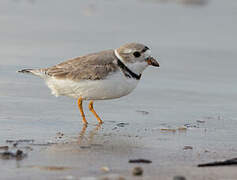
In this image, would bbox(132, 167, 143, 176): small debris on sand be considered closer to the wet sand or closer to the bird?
the wet sand

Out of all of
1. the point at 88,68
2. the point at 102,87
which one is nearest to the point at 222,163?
the point at 102,87

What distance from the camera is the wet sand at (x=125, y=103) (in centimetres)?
490

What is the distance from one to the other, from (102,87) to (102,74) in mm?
154

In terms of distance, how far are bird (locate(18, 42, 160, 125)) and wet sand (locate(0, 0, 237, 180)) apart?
355 millimetres

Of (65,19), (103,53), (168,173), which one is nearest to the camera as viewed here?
(168,173)

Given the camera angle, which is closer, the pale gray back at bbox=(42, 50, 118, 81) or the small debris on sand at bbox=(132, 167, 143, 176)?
the small debris on sand at bbox=(132, 167, 143, 176)

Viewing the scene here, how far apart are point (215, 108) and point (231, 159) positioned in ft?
8.63

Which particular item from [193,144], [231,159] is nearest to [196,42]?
[193,144]

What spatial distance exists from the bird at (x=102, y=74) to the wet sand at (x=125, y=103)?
1.16ft

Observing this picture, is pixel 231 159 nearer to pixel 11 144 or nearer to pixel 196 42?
pixel 11 144

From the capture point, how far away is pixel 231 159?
496 centimetres

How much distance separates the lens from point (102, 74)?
6547mm

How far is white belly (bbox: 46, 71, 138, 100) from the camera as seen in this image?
6.52 metres

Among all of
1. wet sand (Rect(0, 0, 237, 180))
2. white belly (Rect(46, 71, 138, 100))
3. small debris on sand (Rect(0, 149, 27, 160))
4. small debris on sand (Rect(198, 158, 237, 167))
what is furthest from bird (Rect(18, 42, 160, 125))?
small debris on sand (Rect(198, 158, 237, 167))
